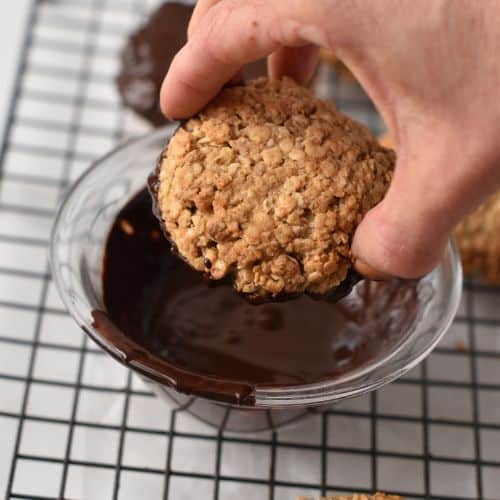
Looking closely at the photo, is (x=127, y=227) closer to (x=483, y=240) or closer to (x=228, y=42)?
(x=228, y=42)

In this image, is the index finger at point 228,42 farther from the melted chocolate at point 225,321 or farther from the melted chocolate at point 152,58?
the melted chocolate at point 152,58

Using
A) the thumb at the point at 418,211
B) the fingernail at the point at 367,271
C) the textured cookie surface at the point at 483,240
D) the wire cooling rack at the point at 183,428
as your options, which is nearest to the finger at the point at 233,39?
the thumb at the point at 418,211

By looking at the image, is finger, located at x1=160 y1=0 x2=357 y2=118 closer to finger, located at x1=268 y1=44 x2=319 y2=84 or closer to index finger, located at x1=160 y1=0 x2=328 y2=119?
index finger, located at x1=160 y1=0 x2=328 y2=119

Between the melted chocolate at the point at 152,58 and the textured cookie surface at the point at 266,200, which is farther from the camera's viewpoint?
the melted chocolate at the point at 152,58

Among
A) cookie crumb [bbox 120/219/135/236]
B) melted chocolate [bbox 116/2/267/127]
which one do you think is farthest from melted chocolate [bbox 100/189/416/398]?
melted chocolate [bbox 116/2/267/127]

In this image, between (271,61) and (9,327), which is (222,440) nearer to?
(9,327)

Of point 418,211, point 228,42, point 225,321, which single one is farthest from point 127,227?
point 418,211
